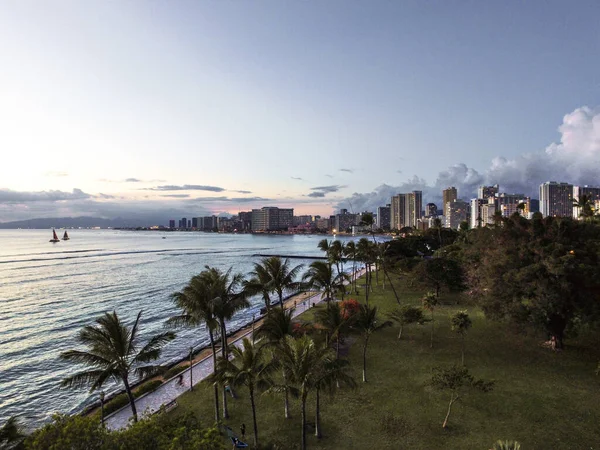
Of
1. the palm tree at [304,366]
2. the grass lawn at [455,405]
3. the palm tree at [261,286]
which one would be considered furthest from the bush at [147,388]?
the palm tree at [304,366]

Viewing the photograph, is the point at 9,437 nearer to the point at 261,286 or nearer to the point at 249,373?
the point at 249,373

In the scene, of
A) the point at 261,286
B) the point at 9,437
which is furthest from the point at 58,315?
the point at 9,437

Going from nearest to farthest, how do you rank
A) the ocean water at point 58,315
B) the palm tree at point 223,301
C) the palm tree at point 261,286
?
the palm tree at point 223,301
the ocean water at point 58,315
the palm tree at point 261,286

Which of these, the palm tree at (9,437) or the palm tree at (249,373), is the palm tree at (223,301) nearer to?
the palm tree at (249,373)

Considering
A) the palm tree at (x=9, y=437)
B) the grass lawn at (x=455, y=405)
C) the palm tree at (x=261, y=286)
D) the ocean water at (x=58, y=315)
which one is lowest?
the ocean water at (x=58, y=315)

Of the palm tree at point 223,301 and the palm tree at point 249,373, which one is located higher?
the palm tree at point 223,301

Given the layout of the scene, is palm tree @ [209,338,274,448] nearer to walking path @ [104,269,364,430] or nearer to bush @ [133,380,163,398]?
walking path @ [104,269,364,430]

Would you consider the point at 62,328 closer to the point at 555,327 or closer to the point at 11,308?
the point at 11,308
